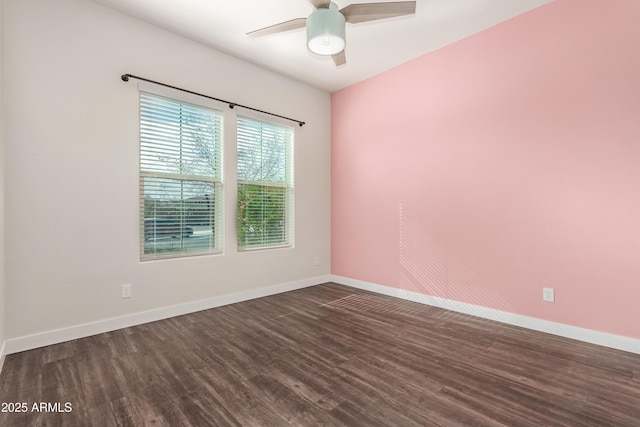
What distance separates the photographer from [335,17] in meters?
2.21

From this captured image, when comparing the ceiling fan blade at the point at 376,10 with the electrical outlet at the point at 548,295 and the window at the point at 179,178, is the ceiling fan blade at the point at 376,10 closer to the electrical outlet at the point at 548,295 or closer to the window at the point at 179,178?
the window at the point at 179,178

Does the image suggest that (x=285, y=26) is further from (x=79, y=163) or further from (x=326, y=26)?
(x=79, y=163)

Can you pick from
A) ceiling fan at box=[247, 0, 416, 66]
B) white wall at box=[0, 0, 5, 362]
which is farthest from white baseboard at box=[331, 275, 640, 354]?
white wall at box=[0, 0, 5, 362]

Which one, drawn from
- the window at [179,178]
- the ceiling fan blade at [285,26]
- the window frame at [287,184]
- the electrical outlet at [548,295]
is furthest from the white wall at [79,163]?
the electrical outlet at [548,295]

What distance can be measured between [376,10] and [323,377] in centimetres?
264

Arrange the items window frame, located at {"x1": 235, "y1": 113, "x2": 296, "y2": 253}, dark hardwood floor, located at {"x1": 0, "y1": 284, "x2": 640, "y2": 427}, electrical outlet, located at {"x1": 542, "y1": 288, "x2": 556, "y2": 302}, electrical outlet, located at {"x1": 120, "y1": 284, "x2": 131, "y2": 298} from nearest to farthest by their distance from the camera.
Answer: dark hardwood floor, located at {"x1": 0, "y1": 284, "x2": 640, "y2": 427} < electrical outlet, located at {"x1": 542, "y1": 288, "x2": 556, "y2": 302} < electrical outlet, located at {"x1": 120, "y1": 284, "x2": 131, "y2": 298} < window frame, located at {"x1": 235, "y1": 113, "x2": 296, "y2": 253}

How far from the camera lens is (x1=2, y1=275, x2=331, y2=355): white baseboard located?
241 cm

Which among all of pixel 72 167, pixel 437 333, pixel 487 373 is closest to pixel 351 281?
pixel 437 333

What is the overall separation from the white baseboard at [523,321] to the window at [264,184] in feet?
5.14

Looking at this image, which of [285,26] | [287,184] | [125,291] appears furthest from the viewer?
[287,184]

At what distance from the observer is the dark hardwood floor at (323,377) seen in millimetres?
1624

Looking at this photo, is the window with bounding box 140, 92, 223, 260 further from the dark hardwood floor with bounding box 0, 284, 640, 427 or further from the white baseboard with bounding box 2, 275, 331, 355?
the dark hardwood floor with bounding box 0, 284, 640, 427

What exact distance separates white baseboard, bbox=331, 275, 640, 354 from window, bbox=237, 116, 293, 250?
1566mm

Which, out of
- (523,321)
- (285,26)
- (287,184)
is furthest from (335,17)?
(523,321)
